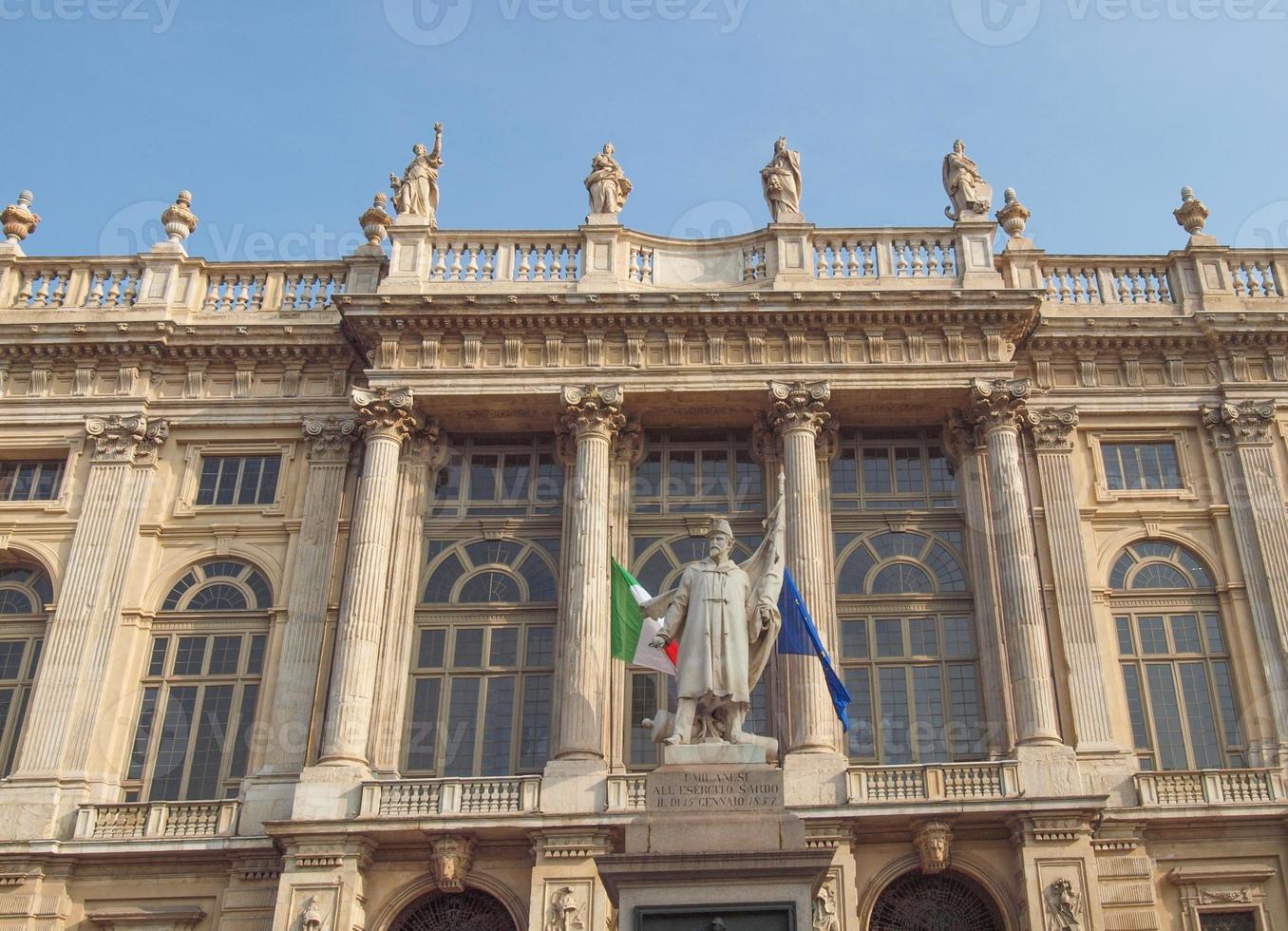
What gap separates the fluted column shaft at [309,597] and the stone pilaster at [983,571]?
11623mm

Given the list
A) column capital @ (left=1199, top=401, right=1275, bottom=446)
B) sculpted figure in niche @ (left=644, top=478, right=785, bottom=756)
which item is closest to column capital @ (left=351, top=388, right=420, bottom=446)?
sculpted figure in niche @ (left=644, top=478, right=785, bottom=756)

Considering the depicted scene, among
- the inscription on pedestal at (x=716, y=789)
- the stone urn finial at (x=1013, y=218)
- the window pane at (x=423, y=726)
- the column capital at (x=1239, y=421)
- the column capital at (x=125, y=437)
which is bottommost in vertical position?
the inscription on pedestal at (x=716, y=789)

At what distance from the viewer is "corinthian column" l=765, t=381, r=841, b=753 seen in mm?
21562

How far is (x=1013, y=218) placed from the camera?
2678 cm

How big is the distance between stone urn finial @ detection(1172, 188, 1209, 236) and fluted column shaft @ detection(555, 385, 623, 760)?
1280 centimetres

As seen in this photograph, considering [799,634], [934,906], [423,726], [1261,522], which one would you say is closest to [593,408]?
[799,634]

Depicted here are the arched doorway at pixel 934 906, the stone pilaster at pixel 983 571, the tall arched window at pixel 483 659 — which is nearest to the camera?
the arched doorway at pixel 934 906

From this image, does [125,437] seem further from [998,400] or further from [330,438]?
[998,400]

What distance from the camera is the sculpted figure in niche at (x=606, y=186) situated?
26.7 metres

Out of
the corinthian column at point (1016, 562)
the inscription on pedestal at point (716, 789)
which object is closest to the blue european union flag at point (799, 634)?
the corinthian column at point (1016, 562)

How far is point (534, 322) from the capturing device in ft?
81.5

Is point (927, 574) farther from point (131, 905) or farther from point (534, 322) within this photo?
point (131, 905)

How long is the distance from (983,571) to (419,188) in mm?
13619

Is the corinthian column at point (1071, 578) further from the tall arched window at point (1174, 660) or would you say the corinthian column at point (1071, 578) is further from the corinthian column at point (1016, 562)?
the tall arched window at point (1174, 660)
